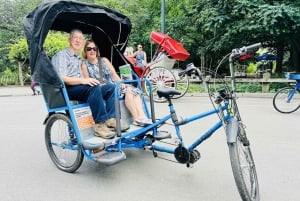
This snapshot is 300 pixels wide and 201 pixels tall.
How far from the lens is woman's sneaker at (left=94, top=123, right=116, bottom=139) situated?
417cm

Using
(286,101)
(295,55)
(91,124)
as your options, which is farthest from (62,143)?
(295,55)

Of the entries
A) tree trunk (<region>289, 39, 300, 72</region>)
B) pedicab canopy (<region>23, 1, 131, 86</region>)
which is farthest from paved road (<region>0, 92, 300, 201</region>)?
tree trunk (<region>289, 39, 300, 72</region>)

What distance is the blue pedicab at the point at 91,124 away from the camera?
11.1 feet

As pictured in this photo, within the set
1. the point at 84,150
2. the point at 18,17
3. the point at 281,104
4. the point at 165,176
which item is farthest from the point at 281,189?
the point at 18,17

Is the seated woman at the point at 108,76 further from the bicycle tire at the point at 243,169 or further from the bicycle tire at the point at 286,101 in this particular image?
the bicycle tire at the point at 286,101

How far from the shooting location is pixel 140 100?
479 cm

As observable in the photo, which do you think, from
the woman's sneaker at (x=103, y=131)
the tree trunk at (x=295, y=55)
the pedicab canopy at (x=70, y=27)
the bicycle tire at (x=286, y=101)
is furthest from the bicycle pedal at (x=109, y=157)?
the tree trunk at (x=295, y=55)

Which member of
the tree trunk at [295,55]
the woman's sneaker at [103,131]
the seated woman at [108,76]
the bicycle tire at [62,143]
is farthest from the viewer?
the tree trunk at [295,55]

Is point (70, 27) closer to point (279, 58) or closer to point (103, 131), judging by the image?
point (103, 131)

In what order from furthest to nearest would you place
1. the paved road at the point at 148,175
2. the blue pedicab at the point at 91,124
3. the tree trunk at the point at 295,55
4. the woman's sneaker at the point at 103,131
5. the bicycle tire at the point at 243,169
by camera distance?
the tree trunk at the point at 295,55 < the woman's sneaker at the point at 103,131 < the paved road at the point at 148,175 < the blue pedicab at the point at 91,124 < the bicycle tire at the point at 243,169

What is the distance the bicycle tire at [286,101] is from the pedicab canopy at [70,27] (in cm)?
449

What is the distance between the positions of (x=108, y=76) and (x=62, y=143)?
1.24 metres

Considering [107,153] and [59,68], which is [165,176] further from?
[59,68]

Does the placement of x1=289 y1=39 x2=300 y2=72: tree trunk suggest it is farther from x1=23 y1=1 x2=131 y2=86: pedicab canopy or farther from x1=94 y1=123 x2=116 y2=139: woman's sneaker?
x1=94 y1=123 x2=116 y2=139: woman's sneaker
